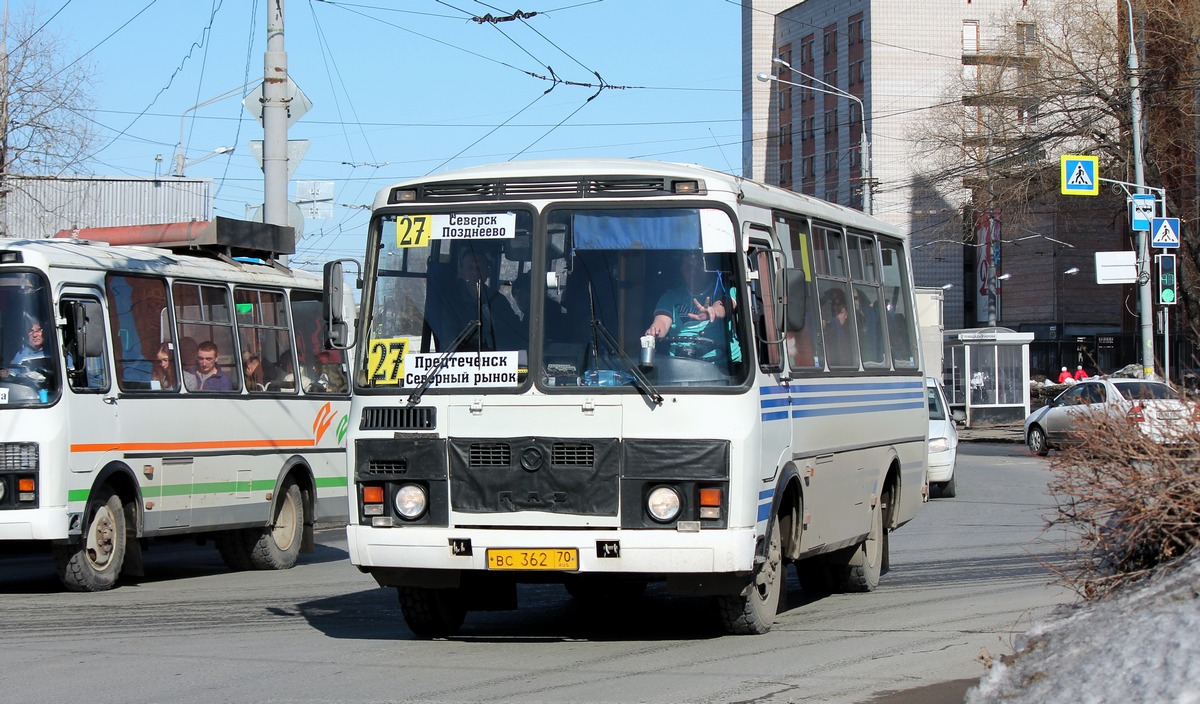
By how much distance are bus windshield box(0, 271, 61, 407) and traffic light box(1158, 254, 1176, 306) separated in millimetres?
28465

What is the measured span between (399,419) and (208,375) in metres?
5.87

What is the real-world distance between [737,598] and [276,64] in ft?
41.4

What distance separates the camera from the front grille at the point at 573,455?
923 cm

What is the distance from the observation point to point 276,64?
66.4 feet

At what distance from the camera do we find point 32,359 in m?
12.8

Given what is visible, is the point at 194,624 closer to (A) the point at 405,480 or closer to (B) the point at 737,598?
(A) the point at 405,480

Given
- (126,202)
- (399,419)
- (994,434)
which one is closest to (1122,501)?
(399,419)

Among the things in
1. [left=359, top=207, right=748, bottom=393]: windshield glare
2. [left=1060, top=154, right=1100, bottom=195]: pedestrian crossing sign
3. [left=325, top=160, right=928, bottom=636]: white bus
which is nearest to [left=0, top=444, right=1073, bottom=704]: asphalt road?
[left=325, top=160, right=928, bottom=636]: white bus

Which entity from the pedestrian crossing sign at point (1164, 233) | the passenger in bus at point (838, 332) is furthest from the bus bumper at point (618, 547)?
the pedestrian crossing sign at point (1164, 233)

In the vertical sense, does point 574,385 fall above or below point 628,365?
below

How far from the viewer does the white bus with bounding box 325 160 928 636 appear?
916 centimetres

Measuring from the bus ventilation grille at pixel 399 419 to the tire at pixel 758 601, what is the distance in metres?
2.08

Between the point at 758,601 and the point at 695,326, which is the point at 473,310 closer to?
the point at 695,326

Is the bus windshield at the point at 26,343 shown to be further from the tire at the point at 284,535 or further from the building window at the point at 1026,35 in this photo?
the building window at the point at 1026,35
